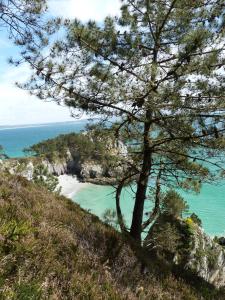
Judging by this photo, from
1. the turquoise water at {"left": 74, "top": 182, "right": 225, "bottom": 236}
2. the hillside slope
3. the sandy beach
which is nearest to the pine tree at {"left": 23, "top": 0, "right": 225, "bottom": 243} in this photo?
the hillside slope

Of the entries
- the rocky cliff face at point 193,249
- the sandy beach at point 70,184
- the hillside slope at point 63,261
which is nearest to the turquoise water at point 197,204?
the sandy beach at point 70,184

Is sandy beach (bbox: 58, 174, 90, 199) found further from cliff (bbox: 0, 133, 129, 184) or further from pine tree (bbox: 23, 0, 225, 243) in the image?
pine tree (bbox: 23, 0, 225, 243)

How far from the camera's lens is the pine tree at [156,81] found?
9008mm

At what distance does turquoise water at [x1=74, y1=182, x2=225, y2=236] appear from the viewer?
43209 mm

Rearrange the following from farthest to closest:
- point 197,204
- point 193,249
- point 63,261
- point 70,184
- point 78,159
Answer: point 78,159
point 70,184
point 197,204
point 193,249
point 63,261

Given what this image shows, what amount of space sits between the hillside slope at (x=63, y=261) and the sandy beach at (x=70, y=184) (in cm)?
5118

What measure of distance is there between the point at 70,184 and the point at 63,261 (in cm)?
6306

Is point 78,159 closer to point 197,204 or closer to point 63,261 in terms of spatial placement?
point 197,204

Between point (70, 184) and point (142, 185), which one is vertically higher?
point (142, 185)

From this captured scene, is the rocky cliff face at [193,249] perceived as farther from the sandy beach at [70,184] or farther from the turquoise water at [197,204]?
the sandy beach at [70,184]

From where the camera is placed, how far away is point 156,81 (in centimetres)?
919

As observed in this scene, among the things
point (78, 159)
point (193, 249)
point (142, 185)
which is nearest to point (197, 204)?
point (78, 159)

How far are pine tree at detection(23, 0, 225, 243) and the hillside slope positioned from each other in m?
3.42

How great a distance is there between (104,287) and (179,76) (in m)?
6.04
